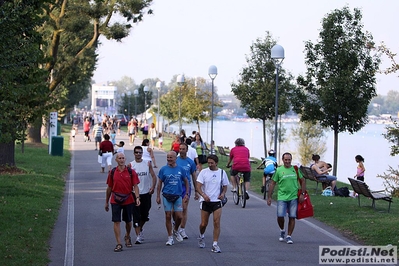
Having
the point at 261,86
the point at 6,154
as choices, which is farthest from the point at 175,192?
the point at 261,86

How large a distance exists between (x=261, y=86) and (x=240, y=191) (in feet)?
65.0

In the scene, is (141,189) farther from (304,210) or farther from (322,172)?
(322,172)

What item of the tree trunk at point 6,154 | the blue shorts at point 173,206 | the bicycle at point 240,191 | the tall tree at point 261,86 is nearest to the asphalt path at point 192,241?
the bicycle at point 240,191

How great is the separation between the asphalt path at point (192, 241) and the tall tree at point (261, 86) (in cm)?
1881

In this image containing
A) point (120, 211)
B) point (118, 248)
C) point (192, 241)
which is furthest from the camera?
point (192, 241)

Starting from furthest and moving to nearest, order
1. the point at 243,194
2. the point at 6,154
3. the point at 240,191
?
1. the point at 6,154
2. the point at 240,191
3. the point at 243,194

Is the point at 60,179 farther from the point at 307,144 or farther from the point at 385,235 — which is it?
the point at 307,144

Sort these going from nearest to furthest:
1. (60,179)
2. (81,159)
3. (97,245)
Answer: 1. (97,245)
2. (60,179)
3. (81,159)

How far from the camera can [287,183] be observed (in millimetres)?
12195

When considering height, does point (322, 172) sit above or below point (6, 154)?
below

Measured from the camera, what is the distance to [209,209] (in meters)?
11.5

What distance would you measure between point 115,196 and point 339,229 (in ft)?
15.8

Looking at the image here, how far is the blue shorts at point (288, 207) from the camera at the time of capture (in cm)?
1222

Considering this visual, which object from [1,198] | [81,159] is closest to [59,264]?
[1,198]
